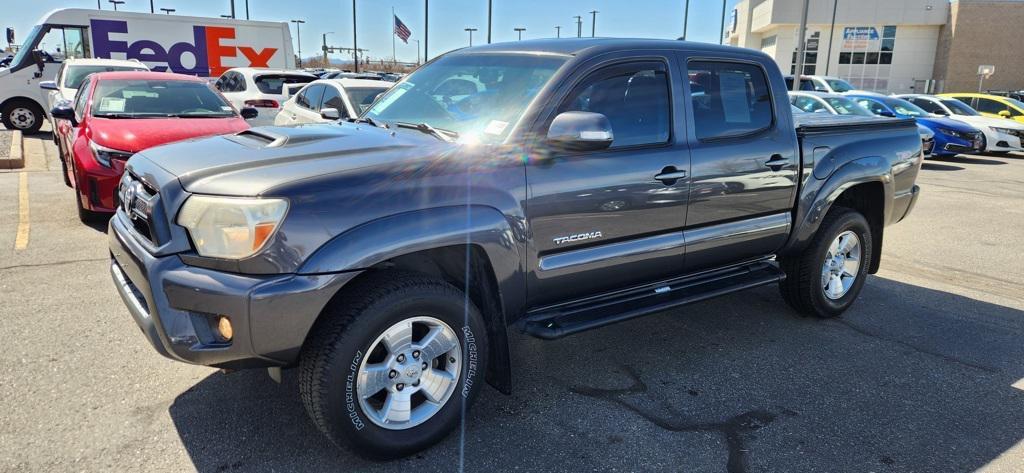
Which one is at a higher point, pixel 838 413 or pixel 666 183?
pixel 666 183

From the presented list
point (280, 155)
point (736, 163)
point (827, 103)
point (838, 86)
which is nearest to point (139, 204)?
point (280, 155)

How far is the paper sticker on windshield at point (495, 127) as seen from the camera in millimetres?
3297

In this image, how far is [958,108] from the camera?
1786 centimetres

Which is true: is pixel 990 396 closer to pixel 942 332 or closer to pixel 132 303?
pixel 942 332

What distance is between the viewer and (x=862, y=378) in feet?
13.1

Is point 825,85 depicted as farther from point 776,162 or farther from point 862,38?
point 862,38

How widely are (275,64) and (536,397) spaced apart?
1938 centimetres

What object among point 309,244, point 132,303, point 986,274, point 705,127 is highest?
point 705,127

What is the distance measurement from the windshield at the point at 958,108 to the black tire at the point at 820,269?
1570cm

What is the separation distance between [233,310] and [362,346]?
1.69 feet

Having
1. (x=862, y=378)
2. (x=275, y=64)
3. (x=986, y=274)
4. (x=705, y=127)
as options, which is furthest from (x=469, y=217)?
(x=275, y=64)

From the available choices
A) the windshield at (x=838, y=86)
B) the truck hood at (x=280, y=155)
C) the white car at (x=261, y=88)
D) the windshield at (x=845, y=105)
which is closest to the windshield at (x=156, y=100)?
the white car at (x=261, y=88)

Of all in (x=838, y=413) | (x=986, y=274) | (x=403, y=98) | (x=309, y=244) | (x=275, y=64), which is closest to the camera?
(x=309, y=244)

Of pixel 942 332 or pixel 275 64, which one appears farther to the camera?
pixel 275 64
